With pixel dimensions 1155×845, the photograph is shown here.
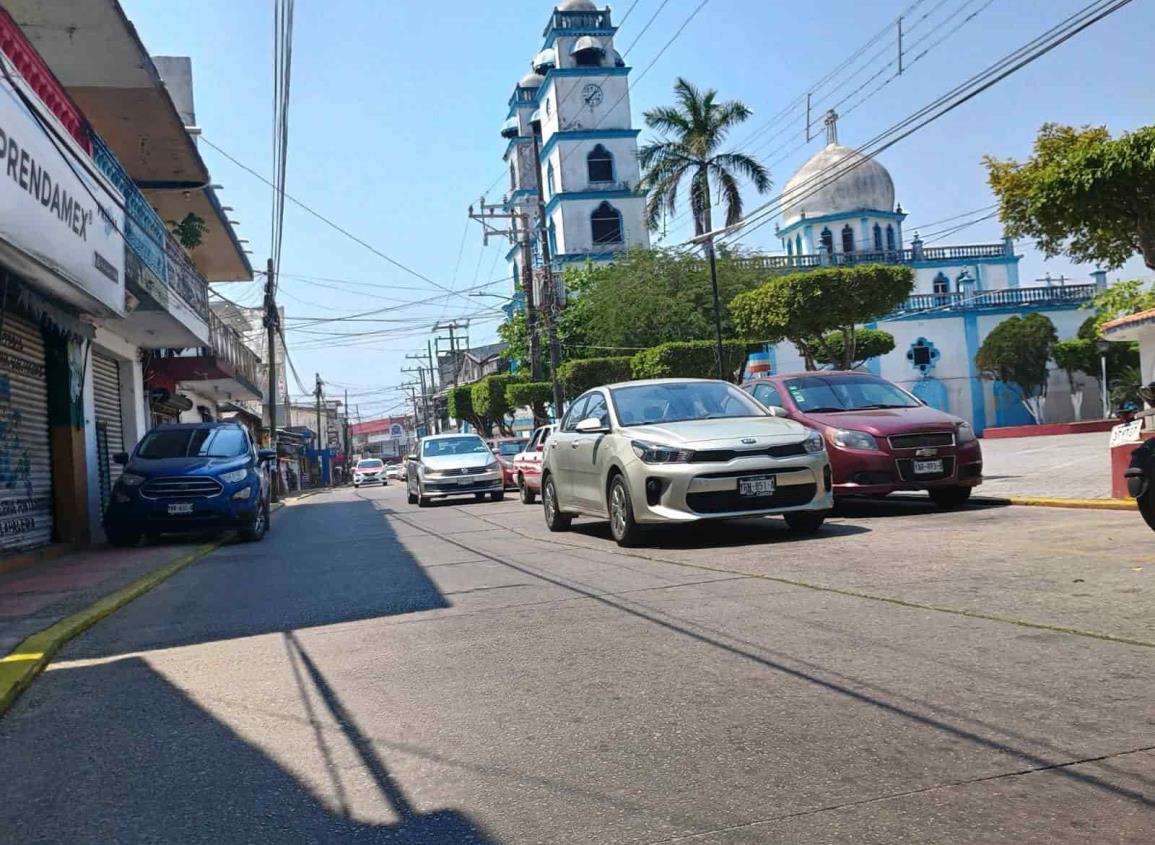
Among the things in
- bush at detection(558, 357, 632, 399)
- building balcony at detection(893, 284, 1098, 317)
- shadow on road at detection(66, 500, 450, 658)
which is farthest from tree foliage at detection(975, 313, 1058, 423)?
shadow on road at detection(66, 500, 450, 658)

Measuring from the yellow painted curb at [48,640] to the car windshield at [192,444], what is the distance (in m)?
5.00

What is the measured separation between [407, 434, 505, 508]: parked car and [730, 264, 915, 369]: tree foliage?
8.61 metres

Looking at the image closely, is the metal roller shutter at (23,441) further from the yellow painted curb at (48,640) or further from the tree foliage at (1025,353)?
the tree foliage at (1025,353)

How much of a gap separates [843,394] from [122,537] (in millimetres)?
9656

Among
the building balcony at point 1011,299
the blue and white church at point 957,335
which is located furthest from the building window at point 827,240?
the building balcony at point 1011,299

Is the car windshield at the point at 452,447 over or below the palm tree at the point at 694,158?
below

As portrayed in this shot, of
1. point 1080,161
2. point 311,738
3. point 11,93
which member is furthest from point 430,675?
point 1080,161

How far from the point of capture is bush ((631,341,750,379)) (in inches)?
1350

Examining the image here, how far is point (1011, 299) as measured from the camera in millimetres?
50375

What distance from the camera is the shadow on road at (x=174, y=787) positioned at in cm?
319

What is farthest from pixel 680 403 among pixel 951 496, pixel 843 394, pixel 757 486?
pixel 951 496

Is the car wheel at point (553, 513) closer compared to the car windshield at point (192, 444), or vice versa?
the car wheel at point (553, 513)

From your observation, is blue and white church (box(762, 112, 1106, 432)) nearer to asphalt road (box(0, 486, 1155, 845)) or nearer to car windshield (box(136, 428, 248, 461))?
car windshield (box(136, 428, 248, 461))

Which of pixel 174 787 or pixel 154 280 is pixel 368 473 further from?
pixel 174 787
